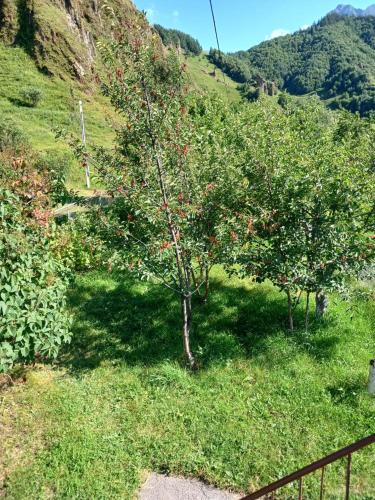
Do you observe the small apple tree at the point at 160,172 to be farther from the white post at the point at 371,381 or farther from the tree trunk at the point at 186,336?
the white post at the point at 371,381

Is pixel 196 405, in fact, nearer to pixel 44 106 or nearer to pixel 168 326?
pixel 168 326

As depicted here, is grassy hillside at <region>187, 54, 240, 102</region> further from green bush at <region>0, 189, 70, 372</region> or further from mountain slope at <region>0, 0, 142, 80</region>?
green bush at <region>0, 189, 70, 372</region>

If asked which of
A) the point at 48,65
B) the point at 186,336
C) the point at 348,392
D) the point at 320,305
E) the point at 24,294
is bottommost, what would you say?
the point at 348,392

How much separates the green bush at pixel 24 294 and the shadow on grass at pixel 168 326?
226 cm

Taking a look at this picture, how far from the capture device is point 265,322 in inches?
339

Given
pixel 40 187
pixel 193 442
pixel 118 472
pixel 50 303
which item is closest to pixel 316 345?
pixel 193 442

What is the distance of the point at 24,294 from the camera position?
211 inches

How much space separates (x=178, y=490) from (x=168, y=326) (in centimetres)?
393

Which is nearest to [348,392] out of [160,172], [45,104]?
[160,172]

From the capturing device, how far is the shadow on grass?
25.1 feet

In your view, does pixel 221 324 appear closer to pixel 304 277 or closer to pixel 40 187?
pixel 304 277

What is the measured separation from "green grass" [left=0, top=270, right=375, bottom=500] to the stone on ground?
0.37 ft

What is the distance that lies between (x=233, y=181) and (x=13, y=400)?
577 cm

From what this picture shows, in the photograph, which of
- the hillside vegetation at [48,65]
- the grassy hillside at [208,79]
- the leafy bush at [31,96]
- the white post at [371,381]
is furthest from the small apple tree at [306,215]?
the grassy hillside at [208,79]
